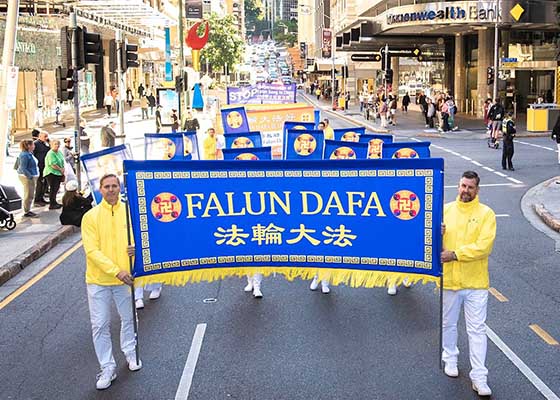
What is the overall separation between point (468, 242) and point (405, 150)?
5495 mm

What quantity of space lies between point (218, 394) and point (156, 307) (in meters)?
2.92

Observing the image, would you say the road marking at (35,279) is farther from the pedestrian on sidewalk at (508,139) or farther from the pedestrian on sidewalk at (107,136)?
the pedestrian on sidewalk at (508,139)

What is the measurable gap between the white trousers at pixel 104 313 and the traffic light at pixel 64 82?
1054 cm

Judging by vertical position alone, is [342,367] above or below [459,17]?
below

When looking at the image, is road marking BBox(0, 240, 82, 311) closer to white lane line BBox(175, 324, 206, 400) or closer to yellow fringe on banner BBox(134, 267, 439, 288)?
white lane line BBox(175, 324, 206, 400)

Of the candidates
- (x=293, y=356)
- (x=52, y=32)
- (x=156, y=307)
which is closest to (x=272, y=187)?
(x=293, y=356)

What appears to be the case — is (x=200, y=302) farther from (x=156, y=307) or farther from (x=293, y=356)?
(x=293, y=356)

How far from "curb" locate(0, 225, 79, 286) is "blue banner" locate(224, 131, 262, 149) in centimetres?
353

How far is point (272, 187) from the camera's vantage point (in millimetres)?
6918

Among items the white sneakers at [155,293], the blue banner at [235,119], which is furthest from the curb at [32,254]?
the blue banner at [235,119]

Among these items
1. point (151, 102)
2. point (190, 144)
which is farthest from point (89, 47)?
point (151, 102)

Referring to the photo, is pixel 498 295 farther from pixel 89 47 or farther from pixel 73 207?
pixel 89 47

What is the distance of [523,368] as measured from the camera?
7.00 m

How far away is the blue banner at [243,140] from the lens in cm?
1544
